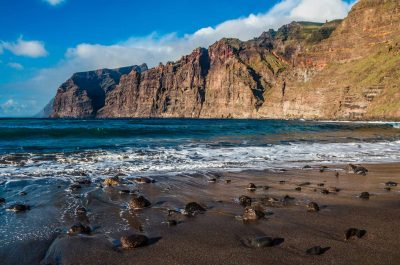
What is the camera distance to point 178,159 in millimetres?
20734

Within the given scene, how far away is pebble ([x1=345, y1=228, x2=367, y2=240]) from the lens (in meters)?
7.13

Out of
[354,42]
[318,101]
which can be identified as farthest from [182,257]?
[354,42]

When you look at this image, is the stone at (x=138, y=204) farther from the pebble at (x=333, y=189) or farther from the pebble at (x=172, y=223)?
the pebble at (x=333, y=189)

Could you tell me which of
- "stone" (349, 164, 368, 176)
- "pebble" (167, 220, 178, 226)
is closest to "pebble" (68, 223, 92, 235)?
"pebble" (167, 220, 178, 226)

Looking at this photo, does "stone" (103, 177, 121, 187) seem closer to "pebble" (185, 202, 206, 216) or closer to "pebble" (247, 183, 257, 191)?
"pebble" (185, 202, 206, 216)

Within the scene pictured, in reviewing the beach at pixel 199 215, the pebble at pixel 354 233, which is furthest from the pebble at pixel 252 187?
the pebble at pixel 354 233

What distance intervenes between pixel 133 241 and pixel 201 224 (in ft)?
6.52

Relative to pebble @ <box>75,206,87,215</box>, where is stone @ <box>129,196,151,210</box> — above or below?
above

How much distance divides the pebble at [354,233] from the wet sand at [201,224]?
11cm

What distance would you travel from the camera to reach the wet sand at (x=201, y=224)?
6.25 m

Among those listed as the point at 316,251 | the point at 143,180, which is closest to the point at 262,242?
the point at 316,251

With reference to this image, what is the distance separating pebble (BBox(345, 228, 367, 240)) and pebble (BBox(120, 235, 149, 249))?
4.03 meters

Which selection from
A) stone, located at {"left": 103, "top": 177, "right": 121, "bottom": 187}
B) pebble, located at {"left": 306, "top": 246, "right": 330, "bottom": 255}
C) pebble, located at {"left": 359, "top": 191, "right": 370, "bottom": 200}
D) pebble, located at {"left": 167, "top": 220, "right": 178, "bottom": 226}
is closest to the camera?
pebble, located at {"left": 306, "top": 246, "right": 330, "bottom": 255}

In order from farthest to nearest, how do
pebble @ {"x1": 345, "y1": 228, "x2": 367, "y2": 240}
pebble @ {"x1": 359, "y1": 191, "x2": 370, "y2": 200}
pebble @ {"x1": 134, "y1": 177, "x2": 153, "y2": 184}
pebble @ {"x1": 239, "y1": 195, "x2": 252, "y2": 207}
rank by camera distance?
pebble @ {"x1": 134, "y1": 177, "x2": 153, "y2": 184} < pebble @ {"x1": 359, "y1": 191, "x2": 370, "y2": 200} < pebble @ {"x1": 239, "y1": 195, "x2": 252, "y2": 207} < pebble @ {"x1": 345, "y1": 228, "x2": 367, "y2": 240}
